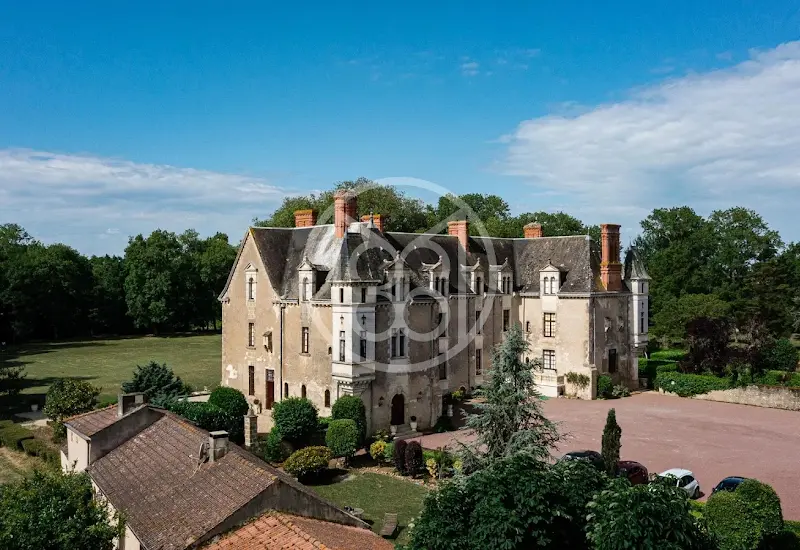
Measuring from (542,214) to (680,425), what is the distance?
4879cm

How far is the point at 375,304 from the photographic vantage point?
114 feet

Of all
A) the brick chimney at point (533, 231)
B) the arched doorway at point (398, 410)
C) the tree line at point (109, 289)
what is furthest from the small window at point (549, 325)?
the tree line at point (109, 289)

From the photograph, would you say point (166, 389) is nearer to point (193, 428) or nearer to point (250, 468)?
point (193, 428)

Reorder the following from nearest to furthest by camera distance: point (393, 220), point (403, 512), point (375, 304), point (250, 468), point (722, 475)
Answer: point (250, 468), point (403, 512), point (722, 475), point (375, 304), point (393, 220)

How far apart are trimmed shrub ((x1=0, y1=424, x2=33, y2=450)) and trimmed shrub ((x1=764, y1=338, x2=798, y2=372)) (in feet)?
144

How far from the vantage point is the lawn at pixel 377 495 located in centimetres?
2503

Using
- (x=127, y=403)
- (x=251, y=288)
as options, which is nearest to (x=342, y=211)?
(x=251, y=288)

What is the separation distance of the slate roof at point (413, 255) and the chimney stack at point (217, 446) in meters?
15.1

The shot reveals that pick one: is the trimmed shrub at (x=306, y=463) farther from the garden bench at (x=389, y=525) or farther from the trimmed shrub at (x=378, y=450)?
the garden bench at (x=389, y=525)

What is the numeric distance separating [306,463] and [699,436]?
2024 cm

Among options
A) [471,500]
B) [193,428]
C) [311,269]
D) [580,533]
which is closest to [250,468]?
[193,428]

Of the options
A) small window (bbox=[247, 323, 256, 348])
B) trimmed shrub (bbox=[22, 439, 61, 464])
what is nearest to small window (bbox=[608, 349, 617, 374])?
small window (bbox=[247, 323, 256, 348])

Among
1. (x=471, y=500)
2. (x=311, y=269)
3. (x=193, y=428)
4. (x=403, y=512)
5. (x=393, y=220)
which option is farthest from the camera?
(x=393, y=220)

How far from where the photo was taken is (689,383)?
1795 inches
